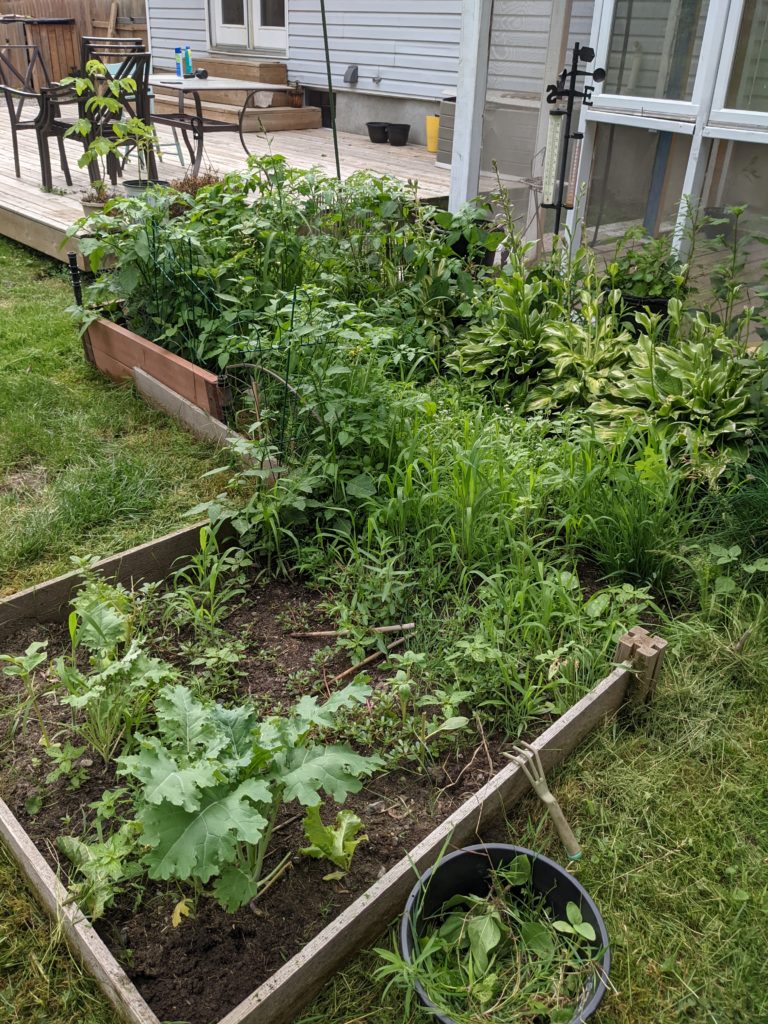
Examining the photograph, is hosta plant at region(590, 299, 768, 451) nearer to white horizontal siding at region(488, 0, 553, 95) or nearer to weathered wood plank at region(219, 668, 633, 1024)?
weathered wood plank at region(219, 668, 633, 1024)

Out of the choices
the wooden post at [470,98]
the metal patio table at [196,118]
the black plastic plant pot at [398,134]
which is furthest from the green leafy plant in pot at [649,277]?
the black plastic plant pot at [398,134]

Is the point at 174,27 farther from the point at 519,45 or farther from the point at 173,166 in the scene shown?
the point at 519,45

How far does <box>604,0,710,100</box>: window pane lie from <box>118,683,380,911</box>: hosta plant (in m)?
3.64

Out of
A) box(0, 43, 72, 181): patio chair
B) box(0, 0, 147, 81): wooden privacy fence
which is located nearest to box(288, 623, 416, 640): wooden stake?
box(0, 43, 72, 181): patio chair

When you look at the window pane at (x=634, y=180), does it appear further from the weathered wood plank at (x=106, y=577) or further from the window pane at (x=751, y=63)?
the weathered wood plank at (x=106, y=577)

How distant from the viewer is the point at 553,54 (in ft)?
15.9

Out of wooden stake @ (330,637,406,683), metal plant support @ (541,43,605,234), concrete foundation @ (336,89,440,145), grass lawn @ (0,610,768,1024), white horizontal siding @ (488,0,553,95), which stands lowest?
grass lawn @ (0,610,768,1024)

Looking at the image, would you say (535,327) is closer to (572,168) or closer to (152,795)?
(572,168)

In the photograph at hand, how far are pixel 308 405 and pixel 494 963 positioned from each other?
5.70ft

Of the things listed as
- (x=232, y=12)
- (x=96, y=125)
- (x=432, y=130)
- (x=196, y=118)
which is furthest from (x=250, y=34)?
(x=96, y=125)

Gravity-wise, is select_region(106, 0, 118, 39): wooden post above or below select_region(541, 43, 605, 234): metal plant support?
above

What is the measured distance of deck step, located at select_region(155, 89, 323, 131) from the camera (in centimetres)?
985

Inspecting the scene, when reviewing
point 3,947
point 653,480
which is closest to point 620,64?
point 653,480

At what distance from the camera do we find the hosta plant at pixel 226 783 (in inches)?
56.4
